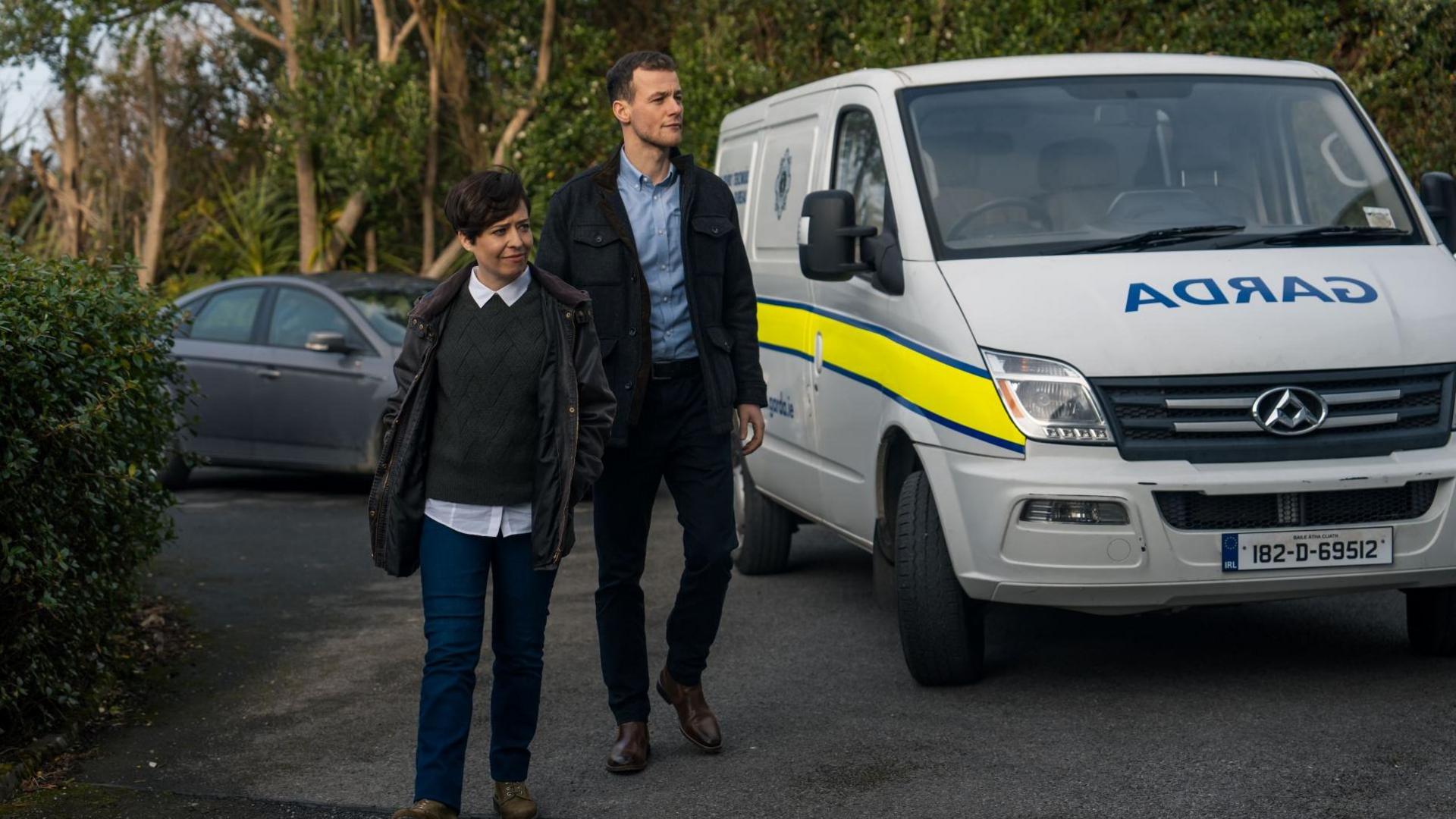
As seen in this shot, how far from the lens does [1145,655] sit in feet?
21.8

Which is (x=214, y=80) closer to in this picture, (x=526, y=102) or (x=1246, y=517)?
(x=526, y=102)

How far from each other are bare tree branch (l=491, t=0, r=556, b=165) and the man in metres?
12.6

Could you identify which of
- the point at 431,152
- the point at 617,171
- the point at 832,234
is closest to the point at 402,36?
the point at 431,152

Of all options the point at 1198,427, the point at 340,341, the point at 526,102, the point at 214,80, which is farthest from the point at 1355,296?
the point at 214,80

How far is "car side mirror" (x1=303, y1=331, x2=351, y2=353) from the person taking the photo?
1160cm

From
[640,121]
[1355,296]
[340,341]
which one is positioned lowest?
[340,341]

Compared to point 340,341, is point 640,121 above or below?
above

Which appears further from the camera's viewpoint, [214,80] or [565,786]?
[214,80]

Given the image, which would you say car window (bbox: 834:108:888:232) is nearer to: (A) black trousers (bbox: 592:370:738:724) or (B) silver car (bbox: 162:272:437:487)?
(A) black trousers (bbox: 592:370:738:724)

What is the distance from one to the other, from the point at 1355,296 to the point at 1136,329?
2.50ft

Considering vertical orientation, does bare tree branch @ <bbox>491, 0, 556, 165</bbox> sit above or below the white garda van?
above

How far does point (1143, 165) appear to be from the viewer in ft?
21.9

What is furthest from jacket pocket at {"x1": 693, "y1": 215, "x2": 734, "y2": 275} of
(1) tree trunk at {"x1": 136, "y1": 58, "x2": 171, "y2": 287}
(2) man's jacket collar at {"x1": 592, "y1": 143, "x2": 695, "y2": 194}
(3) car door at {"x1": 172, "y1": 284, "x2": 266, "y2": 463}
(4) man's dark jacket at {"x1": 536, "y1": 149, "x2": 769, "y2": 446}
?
(1) tree trunk at {"x1": 136, "y1": 58, "x2": 171, "y2": 287}

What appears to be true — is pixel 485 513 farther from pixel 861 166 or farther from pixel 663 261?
pixel 861 166
